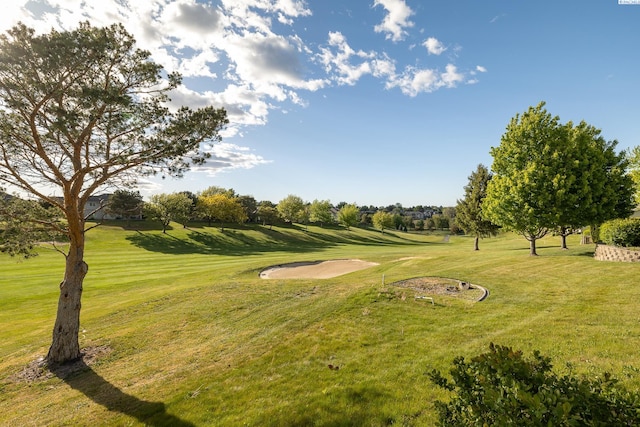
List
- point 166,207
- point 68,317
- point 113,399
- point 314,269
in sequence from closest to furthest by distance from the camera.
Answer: point 113,399, point 68,317, point 314,269, point 166,207

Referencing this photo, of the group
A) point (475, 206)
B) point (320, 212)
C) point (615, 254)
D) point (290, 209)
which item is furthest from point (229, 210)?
point (615, 254)

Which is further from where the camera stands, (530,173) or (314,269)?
(314,269)

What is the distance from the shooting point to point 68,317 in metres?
11.8

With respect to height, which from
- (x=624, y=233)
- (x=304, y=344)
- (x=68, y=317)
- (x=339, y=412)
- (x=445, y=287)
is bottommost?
(x=304, y=344)

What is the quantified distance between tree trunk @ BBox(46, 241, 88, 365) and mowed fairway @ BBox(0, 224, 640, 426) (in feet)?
4.05

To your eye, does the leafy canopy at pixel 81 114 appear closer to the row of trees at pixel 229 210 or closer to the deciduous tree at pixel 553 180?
the deciduous tree at pixel 553 180

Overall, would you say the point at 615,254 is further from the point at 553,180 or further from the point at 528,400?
the point at 528,400

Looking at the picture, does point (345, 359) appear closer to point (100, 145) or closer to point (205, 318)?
point (205, 318)

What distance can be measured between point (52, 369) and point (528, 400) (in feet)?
50.8

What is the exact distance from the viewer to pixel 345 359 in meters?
9.13

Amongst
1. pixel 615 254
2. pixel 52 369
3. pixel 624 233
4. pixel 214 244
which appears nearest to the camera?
pixel 52 369

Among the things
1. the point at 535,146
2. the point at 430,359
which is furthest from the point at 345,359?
the point at 535,146

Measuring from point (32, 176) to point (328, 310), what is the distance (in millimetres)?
13284

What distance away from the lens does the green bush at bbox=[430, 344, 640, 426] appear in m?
2.96
